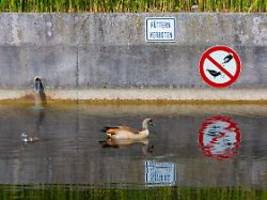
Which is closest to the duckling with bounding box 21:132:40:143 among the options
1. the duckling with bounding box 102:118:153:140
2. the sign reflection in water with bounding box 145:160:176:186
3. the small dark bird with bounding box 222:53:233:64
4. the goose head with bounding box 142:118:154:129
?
the duckling with bounding box 102:118:153:140

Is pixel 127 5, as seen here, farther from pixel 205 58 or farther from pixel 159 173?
pixel 159 173

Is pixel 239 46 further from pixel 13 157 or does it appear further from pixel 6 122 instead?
pixel 13 157

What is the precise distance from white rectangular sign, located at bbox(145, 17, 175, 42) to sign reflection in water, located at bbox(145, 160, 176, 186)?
233 inches

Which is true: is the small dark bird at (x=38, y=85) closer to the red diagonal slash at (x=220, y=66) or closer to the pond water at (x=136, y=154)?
the pond water at (x=136, y=154)

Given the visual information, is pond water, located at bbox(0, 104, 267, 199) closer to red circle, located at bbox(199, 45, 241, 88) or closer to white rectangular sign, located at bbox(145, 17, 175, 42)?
red circle, located at bbox(199, 45, 241, 88)

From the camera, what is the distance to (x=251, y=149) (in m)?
17.0

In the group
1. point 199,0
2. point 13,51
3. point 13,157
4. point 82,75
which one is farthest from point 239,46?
point 13,157

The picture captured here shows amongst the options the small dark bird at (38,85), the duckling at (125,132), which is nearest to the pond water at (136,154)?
the duckling at (125,132)

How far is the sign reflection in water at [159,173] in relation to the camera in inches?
573

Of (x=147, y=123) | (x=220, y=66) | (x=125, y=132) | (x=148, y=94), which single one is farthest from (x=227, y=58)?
(x=125, y=132)

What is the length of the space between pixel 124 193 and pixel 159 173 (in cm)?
139

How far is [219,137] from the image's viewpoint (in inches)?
716

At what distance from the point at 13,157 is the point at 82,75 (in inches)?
215

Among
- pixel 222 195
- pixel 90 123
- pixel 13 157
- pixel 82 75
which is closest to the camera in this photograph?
pixel 222 195
